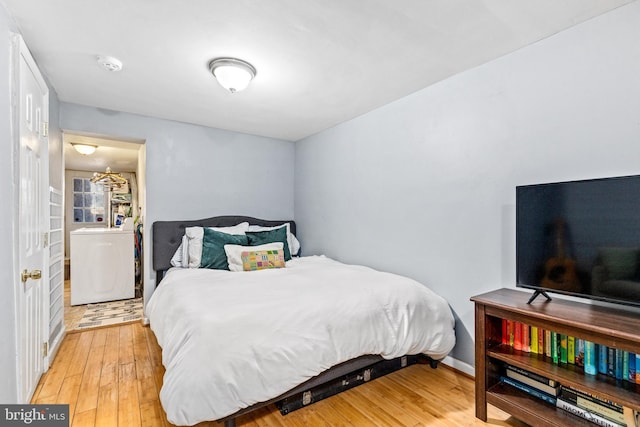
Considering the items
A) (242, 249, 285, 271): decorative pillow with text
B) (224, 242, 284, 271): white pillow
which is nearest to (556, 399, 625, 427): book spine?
(242, 249, 285, 271): decorative pillow with text

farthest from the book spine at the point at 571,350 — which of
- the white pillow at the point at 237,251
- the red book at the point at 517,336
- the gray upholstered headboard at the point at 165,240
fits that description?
the gray upholstered headboard at the point at 165,240

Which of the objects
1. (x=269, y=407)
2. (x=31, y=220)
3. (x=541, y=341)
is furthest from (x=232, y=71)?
(x=541, y=341)

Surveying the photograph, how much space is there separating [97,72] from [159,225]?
1.61 metres

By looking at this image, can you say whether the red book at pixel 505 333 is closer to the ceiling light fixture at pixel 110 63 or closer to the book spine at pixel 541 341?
the book spine at pixel 541 341

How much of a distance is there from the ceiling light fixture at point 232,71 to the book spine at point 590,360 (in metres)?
2.63

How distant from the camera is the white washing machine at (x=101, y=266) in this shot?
4.13m

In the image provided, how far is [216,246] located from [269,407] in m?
1.68

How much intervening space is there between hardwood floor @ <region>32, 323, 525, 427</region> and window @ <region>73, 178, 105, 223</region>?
5.28 m

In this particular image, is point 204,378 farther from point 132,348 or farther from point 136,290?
point 136,290

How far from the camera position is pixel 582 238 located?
Answer: 1608 millimetres

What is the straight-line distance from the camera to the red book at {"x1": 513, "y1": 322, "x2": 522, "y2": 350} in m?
1.82

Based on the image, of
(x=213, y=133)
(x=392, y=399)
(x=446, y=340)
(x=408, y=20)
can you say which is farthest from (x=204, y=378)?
(x=213, y=133)

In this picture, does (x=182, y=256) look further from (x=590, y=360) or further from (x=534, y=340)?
(x=590, y=360)

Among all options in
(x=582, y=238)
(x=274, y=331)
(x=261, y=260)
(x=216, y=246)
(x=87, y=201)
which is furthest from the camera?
(x=87, y=201)
